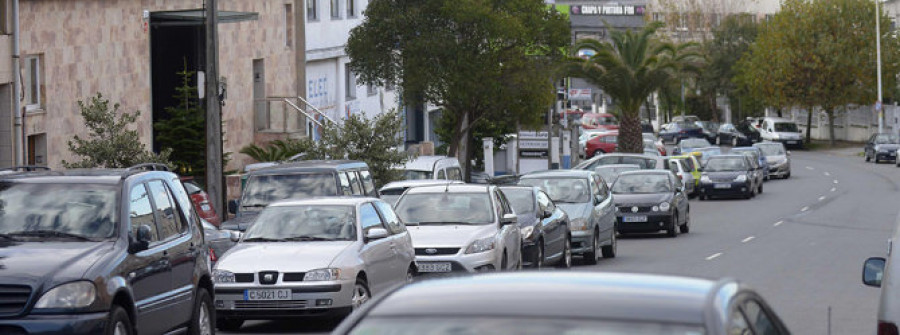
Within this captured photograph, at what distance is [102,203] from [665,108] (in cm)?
10215

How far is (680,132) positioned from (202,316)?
80.9m

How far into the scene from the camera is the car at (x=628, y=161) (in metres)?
43.8

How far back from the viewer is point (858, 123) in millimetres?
90500

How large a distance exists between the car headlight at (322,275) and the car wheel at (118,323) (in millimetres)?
3951

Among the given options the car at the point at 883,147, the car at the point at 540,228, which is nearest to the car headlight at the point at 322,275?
the car at the point at 540,228

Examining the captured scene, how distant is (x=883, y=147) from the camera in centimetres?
6819

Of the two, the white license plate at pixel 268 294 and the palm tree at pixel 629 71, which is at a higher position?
the palm tree at pixel 629 71

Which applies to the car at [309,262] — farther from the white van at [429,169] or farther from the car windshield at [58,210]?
the white van at [429,169]

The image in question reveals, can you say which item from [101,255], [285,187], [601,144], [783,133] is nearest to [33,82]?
[285,187]

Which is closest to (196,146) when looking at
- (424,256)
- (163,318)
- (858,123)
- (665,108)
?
(424,256)

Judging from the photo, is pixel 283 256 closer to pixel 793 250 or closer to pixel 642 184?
pixel 793 250

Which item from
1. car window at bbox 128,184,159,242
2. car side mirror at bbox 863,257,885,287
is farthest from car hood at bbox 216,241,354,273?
car side mirror at bbox 863,257,885,287

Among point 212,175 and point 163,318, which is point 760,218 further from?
point 163,318

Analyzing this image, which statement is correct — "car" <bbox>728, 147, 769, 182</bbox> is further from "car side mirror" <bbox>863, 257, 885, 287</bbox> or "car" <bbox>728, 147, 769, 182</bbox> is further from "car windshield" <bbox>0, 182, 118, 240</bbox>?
"car side mirror" <bbox>863, 257, 885, 287</bbox>
